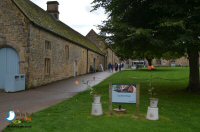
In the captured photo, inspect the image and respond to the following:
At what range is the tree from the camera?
12.4 metres

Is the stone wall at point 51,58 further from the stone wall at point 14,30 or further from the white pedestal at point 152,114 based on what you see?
the white pedestal at point 152,114

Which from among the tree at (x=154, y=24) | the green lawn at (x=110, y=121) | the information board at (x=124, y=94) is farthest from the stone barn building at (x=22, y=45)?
the information board at (x=124, y=94)

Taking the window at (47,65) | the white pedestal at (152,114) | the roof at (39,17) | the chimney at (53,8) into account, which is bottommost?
the white pedestal at (152,114)

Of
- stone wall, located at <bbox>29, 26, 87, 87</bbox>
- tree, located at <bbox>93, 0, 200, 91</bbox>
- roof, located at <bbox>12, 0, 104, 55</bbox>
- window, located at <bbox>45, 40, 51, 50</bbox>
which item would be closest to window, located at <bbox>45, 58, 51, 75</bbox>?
stone wall, located at <bbox>29, 26, 87, 87</bbox>

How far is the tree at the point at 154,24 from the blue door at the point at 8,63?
25.0 ft

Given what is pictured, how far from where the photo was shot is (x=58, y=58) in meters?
27.0

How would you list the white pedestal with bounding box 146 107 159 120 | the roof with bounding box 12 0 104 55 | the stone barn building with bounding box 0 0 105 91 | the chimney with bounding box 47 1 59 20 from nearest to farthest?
the white pedestal with bounding box 146 107 159 120 → the stone barn building with bounding box 0 0 105 91 → the roof with bounding box 12 0 104 55 → the chimney with bounding box 47 1 59 20

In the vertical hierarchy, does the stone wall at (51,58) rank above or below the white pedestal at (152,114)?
above

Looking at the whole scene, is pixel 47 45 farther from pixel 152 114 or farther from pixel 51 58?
pixel 152 114

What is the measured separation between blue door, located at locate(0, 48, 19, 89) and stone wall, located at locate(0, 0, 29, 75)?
386 mm

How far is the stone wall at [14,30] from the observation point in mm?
19828

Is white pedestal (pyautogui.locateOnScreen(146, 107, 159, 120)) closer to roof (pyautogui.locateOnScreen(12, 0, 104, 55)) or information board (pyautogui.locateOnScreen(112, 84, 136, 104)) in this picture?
information board (pyautogui.locateOnScreen(112, 84, 136, 104))

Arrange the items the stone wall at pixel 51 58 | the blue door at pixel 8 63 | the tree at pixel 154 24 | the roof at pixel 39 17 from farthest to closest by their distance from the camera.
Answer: the stone wall at pixel 51 58, the roof at pixel 39 17, the blue door at pixel 8 63, the tree at pixel 154 24

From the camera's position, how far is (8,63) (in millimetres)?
20312
